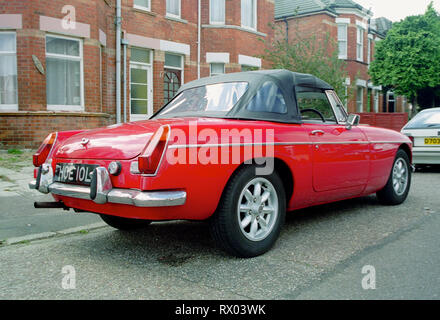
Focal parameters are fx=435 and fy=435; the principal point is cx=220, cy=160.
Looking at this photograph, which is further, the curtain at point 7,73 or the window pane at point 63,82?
the window pane at point 63,82

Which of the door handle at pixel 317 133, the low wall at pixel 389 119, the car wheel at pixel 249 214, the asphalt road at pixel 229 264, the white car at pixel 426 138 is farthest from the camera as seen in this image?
the low wall at pixel 389 119

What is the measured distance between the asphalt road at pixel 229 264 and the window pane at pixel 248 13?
14.0 m

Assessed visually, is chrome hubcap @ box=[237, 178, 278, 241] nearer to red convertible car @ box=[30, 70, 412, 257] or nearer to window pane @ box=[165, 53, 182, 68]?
red convertible car @ box=[30, 70, 412, 257]

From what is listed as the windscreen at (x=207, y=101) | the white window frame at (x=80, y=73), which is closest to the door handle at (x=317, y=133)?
the windscreen at (x=207, y=101)

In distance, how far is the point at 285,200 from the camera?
156 inches

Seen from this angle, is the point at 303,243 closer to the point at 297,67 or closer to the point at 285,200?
the point at 285,200

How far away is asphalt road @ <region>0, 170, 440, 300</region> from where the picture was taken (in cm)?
294

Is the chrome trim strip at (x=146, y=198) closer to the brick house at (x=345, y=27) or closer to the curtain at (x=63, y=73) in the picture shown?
the curtain at (x=63, y=73)

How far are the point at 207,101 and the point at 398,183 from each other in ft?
10.4

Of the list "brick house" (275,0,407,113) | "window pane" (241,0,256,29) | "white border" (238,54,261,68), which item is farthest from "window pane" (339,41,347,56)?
"white border" (238,54,261,68)

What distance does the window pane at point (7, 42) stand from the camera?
1124 cm

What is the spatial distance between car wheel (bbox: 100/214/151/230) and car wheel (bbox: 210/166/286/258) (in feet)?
4.31
